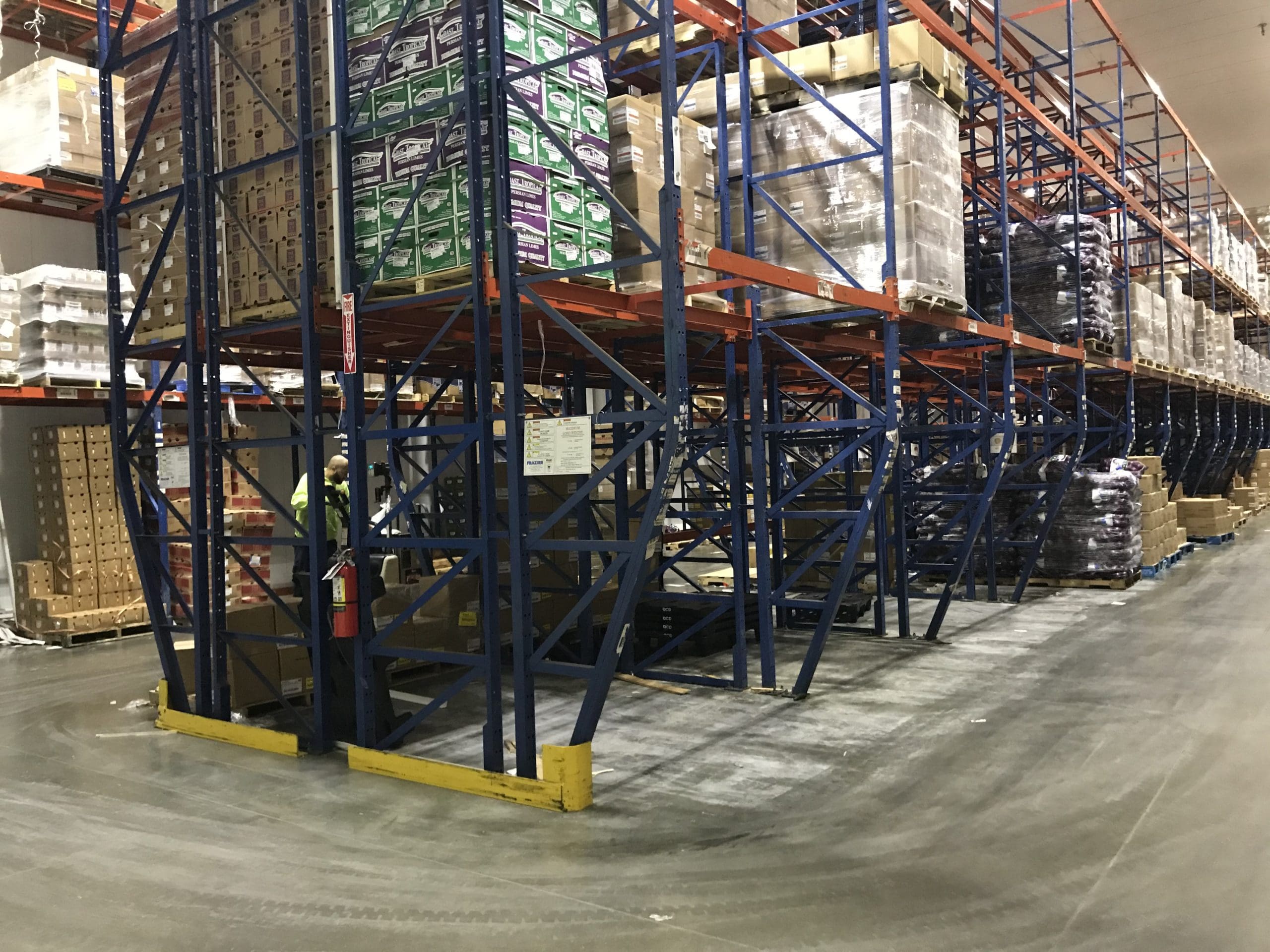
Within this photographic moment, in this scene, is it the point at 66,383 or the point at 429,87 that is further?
the point at 66,383

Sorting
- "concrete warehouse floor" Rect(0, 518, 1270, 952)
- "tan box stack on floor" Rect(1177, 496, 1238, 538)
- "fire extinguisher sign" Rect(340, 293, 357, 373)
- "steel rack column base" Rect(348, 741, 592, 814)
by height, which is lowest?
"concrete warehouse floor" Rect(0, 518, 1270, 952)

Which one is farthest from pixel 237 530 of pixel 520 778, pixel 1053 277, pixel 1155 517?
pixel 1155 517

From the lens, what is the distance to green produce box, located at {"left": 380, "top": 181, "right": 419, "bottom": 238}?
5965 millimetres

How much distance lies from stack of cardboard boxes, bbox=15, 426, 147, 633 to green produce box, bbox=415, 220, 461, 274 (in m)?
7.69

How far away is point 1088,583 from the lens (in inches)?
525

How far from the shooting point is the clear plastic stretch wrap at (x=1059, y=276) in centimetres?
1230

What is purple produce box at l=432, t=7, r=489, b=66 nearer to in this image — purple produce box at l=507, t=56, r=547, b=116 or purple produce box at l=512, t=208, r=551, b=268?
purple produce box at l=507, t=56, r=547, b=116

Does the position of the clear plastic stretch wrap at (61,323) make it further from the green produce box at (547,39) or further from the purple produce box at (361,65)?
the green produce box at (547,39)

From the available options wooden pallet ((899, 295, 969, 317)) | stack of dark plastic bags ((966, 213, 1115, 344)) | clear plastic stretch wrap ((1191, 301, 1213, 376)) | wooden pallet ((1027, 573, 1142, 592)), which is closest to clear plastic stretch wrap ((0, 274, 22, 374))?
wooden pallet ((899, 295, 969, 317))

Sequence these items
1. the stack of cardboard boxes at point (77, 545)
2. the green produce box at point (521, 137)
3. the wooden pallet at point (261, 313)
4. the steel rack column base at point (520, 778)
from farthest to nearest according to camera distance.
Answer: the stack of cardboard boxes at point (77, 545), the wooden pallet at point (261, 313), the green produce box at point (521, 137), the steel rack column base at point (520, 778)

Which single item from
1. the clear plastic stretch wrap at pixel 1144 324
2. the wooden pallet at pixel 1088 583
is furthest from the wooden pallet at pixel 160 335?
the clear plastic stretch wrap at pixel 1144 324

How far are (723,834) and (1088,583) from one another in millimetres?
10025

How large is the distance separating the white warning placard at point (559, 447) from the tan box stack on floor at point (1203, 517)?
16.7 metres

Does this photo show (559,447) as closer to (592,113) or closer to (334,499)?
(592,113)
